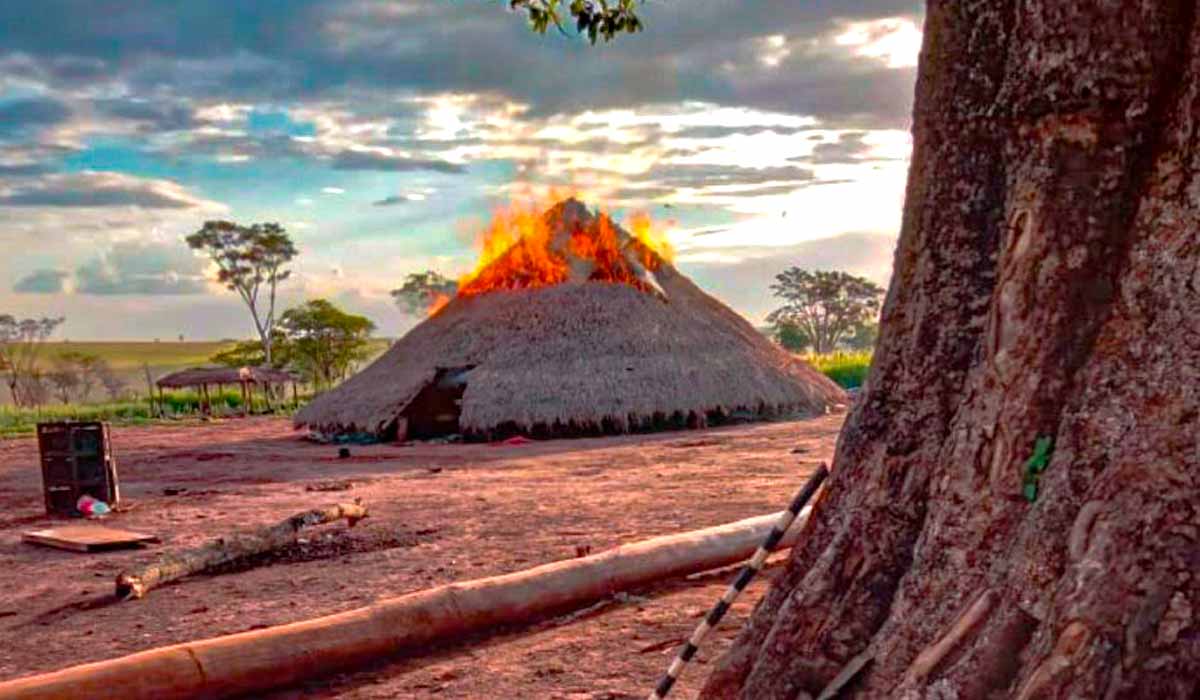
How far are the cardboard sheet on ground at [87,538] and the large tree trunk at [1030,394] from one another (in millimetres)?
7020

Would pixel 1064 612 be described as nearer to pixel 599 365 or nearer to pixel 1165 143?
pixel 1165 143

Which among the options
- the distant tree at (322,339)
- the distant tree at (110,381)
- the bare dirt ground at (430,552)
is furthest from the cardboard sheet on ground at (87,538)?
the distant tree at (110,381)

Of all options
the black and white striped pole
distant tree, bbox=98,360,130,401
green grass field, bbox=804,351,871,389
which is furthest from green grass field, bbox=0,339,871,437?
distant tree, bbox=98,360,130,401

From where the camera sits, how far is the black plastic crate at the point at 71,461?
11109 millimetres

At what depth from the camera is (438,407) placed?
75.2 feet

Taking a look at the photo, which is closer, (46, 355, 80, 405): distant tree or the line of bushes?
the line of bushes

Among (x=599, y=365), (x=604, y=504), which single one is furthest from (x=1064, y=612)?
(x=599, y=365)

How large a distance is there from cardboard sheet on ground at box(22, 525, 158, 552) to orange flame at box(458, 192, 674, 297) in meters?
15.3

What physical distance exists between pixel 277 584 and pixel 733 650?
4.23 m

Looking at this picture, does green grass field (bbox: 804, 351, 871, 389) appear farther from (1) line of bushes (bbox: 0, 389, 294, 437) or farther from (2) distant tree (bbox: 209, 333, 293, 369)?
(2) distant tree (bbox: 209, 333, 293, 369)

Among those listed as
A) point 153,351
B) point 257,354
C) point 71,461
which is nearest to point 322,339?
point 257,354

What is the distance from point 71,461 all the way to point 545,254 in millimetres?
14535

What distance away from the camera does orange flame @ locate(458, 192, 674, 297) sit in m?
24.5

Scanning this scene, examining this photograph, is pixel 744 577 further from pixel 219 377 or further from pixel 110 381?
pixel 110 381
